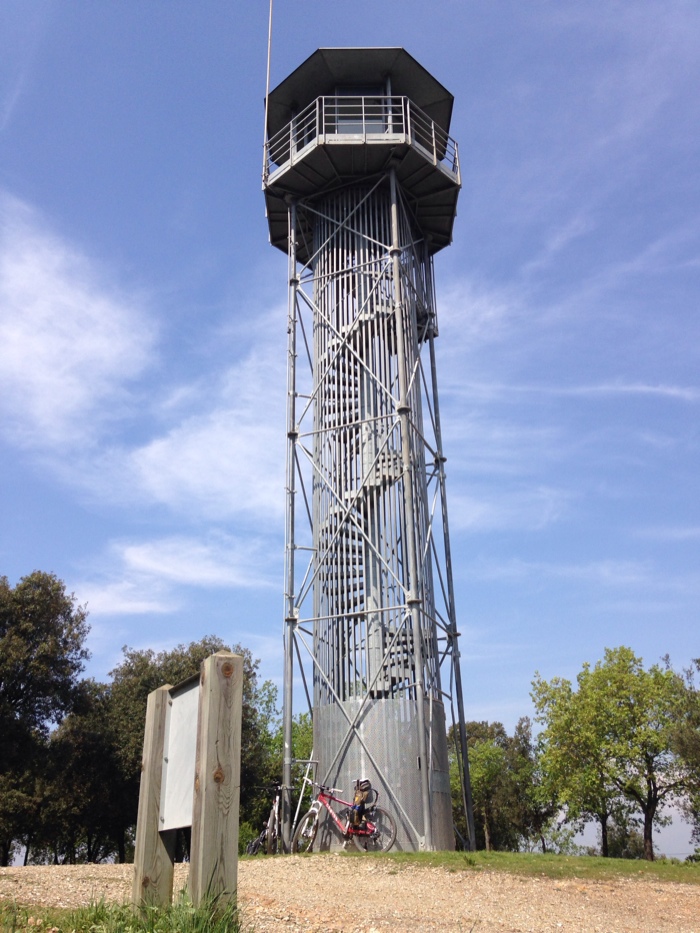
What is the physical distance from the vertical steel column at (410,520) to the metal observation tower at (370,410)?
0.04 metres

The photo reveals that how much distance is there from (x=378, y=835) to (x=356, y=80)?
17.4m

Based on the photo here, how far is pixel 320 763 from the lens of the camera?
1689 cm

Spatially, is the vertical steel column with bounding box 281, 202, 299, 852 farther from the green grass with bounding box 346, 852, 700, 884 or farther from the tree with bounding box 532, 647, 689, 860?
the tree with bounding box 532, 647, 689, 860

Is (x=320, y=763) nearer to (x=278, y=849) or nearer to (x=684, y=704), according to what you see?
(x=278, y=849)

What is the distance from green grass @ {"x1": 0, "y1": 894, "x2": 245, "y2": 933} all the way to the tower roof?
1965cm

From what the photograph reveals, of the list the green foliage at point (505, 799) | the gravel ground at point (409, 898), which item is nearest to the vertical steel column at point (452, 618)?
the gravel ground at point (409, 898)

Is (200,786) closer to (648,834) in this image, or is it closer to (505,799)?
(648,834)

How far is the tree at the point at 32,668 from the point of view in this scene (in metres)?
24.1

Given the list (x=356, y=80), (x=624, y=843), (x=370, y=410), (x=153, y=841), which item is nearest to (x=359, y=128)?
(x=356, y=80)

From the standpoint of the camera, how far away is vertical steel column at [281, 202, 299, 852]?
16909 millimetres

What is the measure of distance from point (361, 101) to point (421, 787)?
52.3 feet

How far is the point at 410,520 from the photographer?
17.2 metres

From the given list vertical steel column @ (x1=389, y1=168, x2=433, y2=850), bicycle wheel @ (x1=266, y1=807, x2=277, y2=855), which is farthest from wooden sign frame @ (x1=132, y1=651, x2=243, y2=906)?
bicycle wheel @ (x1=266, y1=807, x2=277, y2=855)

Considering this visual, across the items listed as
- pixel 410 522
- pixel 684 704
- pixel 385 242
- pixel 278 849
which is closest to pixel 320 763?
pixel 278 849
